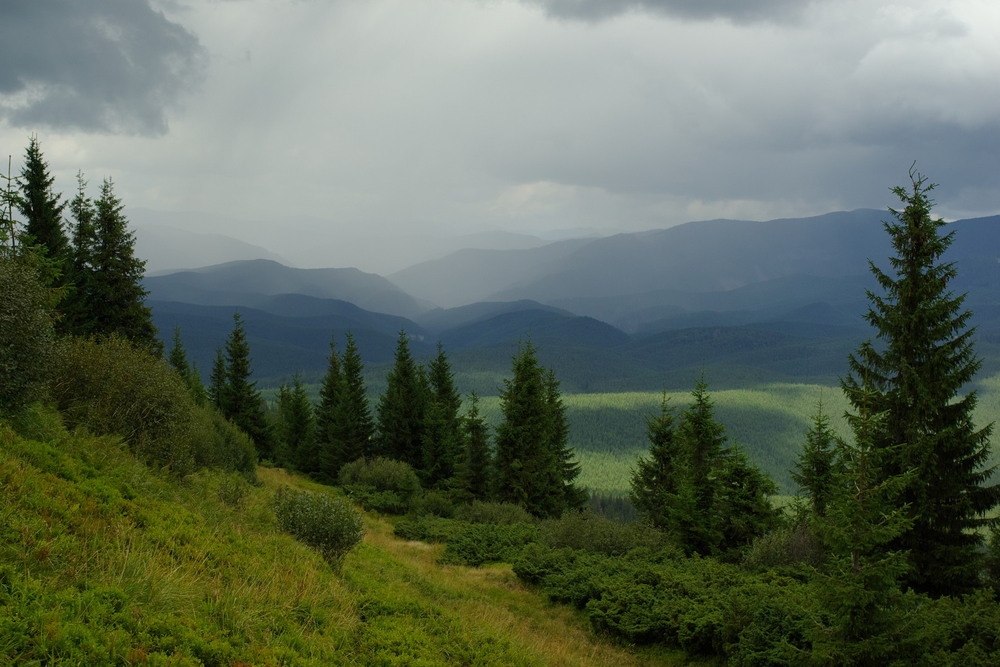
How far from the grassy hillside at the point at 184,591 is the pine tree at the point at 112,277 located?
20.5 meters

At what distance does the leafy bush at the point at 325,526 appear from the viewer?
1155 cm

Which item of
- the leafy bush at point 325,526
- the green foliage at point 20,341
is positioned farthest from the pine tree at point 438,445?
the green foliage at point 20,341

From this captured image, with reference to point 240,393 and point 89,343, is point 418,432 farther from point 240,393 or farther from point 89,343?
point 89,343

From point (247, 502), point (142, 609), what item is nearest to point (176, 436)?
point (247, 502)

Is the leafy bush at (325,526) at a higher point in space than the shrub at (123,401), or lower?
lower

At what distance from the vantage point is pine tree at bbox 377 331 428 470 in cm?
4881

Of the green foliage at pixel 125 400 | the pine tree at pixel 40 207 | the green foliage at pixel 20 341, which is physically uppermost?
the pine tree at pixel 40 207

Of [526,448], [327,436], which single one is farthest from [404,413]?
[526,448]

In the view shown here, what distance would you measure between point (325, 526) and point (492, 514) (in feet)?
63.8

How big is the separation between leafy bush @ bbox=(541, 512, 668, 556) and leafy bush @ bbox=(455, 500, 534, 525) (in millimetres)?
7583

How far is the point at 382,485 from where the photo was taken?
121 ft

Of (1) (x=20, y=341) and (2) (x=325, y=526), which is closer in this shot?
(1) (x=20, y=341)

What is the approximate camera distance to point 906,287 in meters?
17.8

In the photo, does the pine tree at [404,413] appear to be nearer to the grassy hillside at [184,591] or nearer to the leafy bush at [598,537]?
the leafy bush at [598,537]
